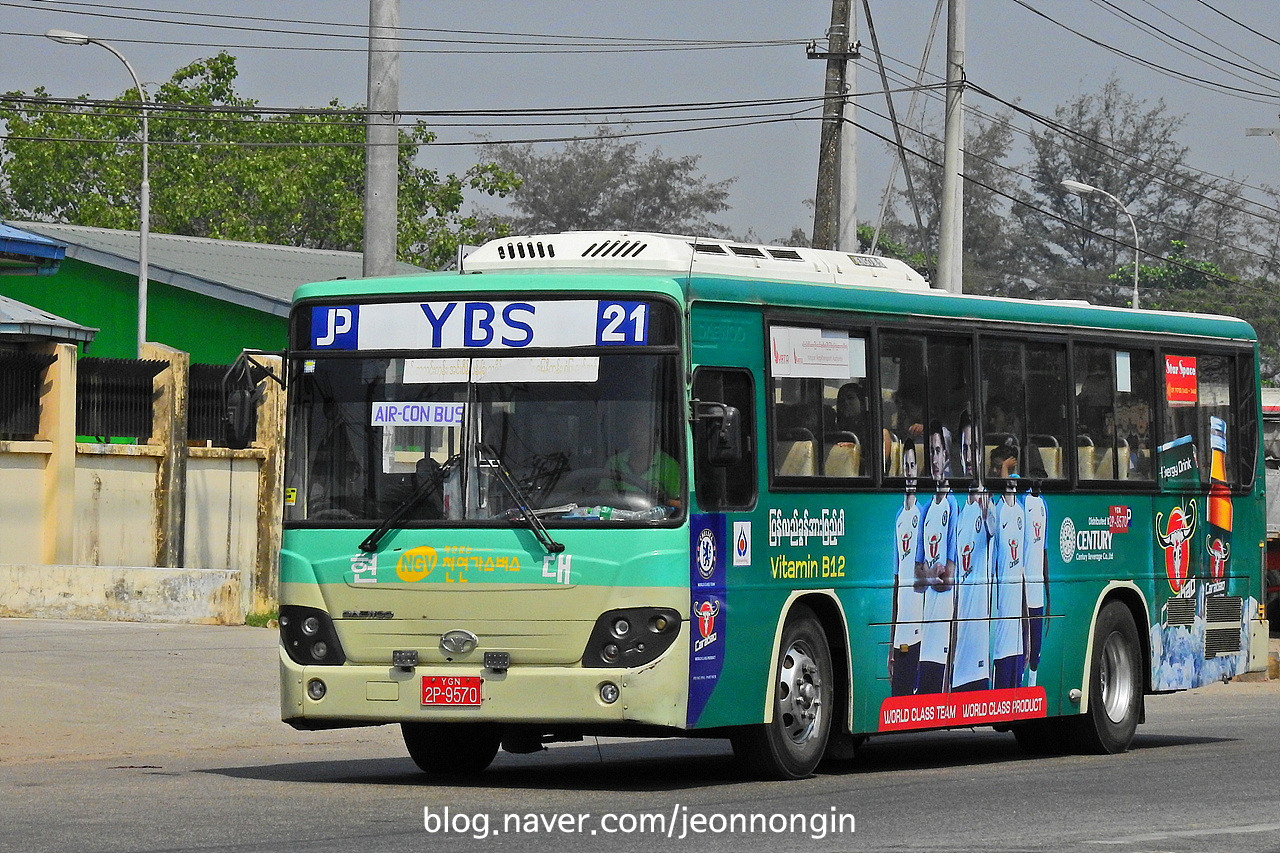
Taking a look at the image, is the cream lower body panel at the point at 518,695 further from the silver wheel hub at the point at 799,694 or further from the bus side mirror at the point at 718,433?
the silver wheel hub at the point at 799,694

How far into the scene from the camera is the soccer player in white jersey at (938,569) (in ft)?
45.0

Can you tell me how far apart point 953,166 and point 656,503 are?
1559 centimetres

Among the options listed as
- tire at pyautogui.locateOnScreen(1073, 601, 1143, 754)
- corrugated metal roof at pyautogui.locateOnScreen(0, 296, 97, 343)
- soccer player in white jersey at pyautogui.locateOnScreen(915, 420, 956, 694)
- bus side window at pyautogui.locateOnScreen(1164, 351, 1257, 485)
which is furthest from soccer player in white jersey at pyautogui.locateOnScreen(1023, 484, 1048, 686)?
corrugated metal roof at pyautogui.locateOnScreen(0, 296, 97, 343)

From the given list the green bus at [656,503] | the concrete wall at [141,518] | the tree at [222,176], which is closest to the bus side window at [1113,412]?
the green bus at [656,503]

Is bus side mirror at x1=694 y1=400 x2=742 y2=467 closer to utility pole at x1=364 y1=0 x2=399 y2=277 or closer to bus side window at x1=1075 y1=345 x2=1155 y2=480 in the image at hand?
bus side window at x1=1075 y1=345 x2=1155 y2=480

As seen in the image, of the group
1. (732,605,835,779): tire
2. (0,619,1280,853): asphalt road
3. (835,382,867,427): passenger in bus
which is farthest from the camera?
(835,382,867,427): passenger in bus

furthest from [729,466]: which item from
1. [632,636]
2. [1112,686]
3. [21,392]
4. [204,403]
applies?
[204,403]

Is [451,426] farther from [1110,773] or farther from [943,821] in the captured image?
[1110,773]

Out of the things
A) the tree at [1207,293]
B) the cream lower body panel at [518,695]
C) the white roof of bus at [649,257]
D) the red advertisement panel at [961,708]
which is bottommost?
the red advertisement panel at [961,708]

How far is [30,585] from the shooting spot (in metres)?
22.3

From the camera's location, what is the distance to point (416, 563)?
12.0m

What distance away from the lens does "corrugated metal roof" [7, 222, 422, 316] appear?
4000 cm

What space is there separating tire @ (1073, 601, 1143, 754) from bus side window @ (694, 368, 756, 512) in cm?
414

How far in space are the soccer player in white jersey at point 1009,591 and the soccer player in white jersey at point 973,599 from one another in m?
0.10
